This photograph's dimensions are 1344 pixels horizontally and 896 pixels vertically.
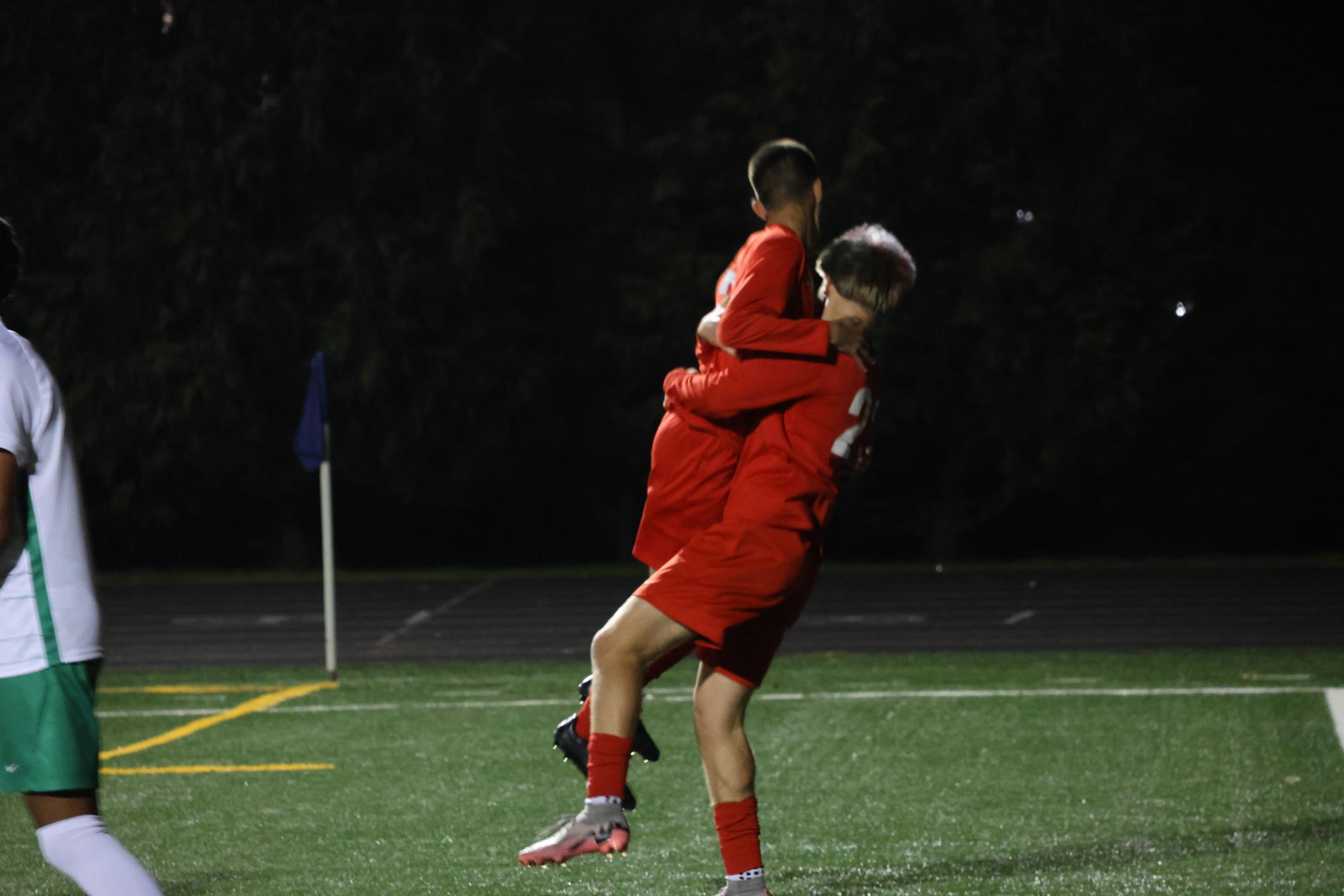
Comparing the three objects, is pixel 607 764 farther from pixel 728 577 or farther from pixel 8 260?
pixel 8 260

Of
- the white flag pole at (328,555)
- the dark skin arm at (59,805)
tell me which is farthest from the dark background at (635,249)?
the dark skin arm at (59,805)

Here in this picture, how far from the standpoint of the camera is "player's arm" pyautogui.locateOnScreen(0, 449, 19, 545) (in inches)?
141

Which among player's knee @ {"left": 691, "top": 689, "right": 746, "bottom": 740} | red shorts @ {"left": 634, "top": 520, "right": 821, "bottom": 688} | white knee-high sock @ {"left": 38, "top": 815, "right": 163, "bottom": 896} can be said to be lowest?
player's knee @ {"left": 691, "top": 689, "right": 746, "bottom": 740}

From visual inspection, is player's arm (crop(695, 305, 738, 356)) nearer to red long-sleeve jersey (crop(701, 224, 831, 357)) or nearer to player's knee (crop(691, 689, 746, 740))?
red long-sleeve jersey (crop(701, 224, 831, 357))

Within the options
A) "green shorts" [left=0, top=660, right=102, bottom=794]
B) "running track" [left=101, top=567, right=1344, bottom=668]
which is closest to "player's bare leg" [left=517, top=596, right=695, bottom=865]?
"green shorts" [left=0, top=660, right=102, bottom=794]

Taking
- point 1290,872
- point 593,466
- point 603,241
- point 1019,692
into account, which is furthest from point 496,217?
point 1290,872

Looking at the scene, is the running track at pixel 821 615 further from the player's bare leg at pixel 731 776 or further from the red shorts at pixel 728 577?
the red shorts at pixel 728 577

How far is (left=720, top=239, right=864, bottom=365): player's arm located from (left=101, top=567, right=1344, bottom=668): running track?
Result: 1082cm

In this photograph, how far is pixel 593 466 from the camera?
32.2 m

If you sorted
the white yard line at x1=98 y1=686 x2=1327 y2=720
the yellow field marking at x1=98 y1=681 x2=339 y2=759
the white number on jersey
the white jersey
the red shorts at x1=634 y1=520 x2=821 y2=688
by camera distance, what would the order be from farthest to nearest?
the white yard line at x1=98 y1=686 x2=1327 y2=720 → the yellow field marking at x1=98 y1=681 x2=339 y2=759 → the white number on jersey → the red shorts at x1=634 y1=520 x2=821 y2=688 → the white jersey

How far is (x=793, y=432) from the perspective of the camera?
15.9 feet

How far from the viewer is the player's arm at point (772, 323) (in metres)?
4.70

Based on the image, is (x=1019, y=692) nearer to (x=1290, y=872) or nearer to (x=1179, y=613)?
(x=1290, y=872)

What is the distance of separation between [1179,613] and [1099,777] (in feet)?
35.5
